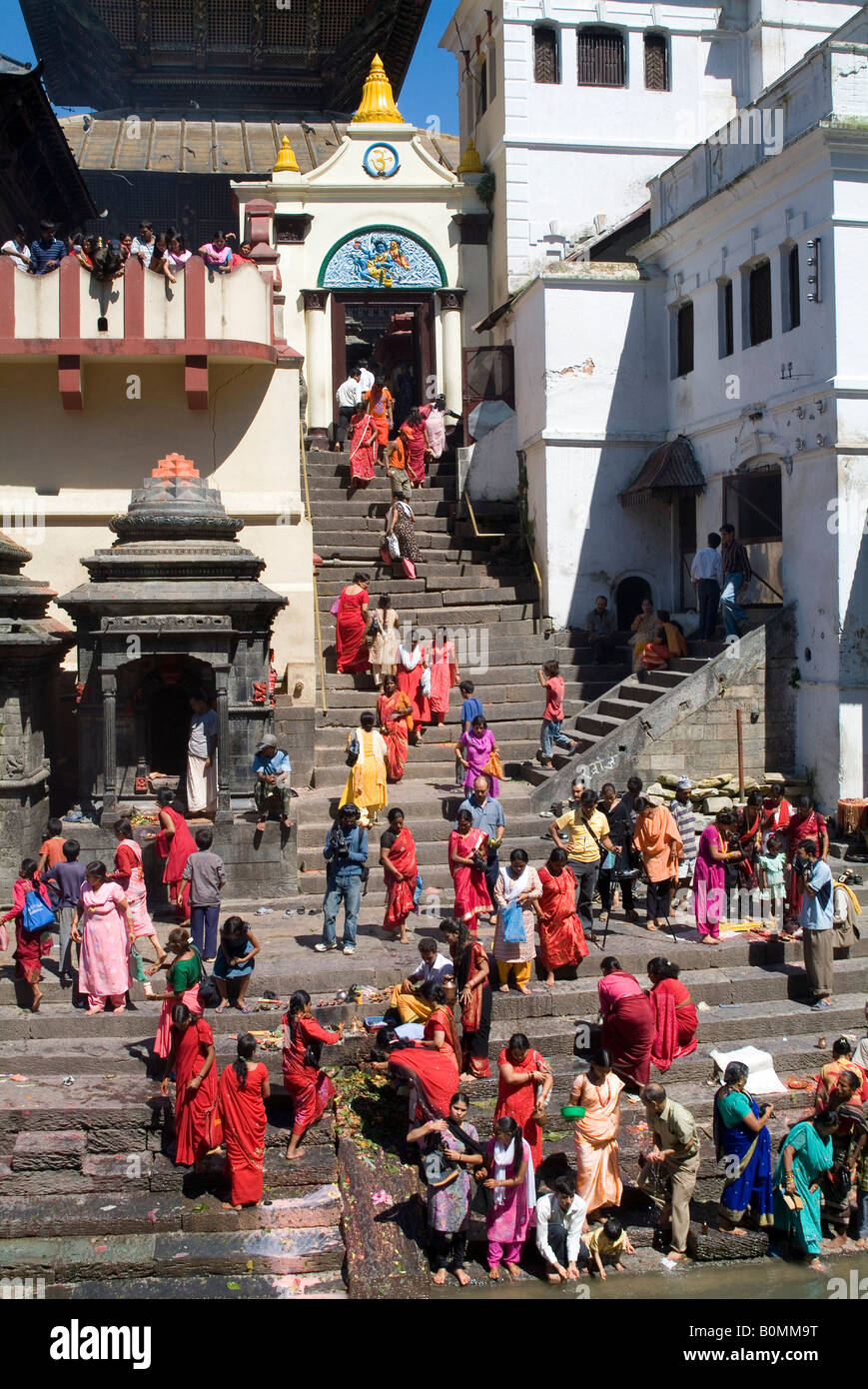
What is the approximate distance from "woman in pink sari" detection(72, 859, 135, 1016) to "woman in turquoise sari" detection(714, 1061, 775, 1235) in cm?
465

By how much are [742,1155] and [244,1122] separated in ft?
10.5

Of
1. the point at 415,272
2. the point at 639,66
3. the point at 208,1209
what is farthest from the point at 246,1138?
the point at 639,66

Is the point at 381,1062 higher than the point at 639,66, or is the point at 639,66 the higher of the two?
the point at 639,66

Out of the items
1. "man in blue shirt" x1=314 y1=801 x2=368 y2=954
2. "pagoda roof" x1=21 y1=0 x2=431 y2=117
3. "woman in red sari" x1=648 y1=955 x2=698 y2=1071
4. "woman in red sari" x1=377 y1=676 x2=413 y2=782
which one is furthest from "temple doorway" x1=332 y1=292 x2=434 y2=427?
"woman in red sari" x1=648 y1=955 x2=698 y2=1071

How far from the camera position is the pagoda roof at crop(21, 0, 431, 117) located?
2761 cm

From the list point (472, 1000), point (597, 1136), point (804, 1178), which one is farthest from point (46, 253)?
point (804, 1178)

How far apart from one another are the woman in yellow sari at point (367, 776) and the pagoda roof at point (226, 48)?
20466 millimetres

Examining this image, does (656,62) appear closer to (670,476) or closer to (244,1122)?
(670,476)

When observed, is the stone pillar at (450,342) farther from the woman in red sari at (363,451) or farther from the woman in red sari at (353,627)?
the woman in red sari at (353,627)

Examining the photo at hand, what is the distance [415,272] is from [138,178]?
6.49 metres

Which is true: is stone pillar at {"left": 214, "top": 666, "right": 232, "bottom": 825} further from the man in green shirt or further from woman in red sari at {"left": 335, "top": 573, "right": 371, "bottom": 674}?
the man in green shirt

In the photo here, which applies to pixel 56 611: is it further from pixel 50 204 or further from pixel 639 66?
pixel 639 66

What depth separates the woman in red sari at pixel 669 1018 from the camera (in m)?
9.72
